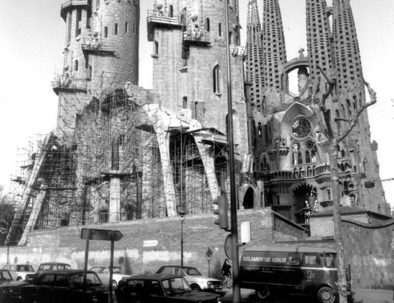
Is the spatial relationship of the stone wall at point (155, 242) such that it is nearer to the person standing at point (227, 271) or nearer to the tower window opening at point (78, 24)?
the person standing at point (227, 271)

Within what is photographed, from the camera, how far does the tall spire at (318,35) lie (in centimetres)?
6338

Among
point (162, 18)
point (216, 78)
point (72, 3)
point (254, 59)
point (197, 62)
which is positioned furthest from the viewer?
point (254, 59)

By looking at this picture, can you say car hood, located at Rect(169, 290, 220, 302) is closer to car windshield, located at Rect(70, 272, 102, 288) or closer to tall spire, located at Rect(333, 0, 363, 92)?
car windshield, located at Rect(70, 272, 102, 288)

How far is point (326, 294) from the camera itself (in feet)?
52.0

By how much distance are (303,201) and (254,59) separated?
27285 millimetres

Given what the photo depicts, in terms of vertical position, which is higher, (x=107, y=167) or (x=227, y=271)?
(x=107, y=167)

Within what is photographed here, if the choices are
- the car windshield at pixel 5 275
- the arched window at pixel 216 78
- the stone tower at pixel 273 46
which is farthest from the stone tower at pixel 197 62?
the stone tower at pixel 273 46

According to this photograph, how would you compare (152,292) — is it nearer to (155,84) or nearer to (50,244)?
(50,244)

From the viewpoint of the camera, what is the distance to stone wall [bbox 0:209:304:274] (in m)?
24.4

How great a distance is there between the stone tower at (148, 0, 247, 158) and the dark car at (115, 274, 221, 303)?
915 inches

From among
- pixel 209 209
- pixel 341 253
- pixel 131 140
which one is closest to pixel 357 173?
pixel 209 209

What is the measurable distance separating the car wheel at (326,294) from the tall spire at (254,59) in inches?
2087

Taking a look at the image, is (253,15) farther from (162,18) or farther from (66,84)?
(66,84)

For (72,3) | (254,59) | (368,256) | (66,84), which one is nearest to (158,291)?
(368,256)
